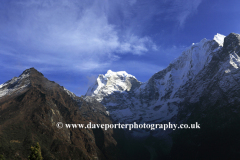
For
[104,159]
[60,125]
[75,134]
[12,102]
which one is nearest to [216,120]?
[104,159]

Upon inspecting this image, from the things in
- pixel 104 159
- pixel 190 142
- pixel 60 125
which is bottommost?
pixel 104 159

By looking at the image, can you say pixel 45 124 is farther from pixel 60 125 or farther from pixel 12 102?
pixel 12 102

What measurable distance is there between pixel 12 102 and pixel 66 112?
56507 millimetres

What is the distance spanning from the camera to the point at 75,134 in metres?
169

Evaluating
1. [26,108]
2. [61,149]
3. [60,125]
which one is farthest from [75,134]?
[26,108]

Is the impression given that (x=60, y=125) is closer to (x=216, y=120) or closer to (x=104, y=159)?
(x=104, y=159)

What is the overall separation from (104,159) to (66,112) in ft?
212

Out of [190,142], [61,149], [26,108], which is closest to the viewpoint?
[61,149]

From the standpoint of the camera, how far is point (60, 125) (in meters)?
158

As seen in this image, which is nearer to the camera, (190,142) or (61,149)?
(61,149)

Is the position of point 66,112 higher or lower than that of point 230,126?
higher

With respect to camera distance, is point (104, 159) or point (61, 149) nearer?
point (61, 149)

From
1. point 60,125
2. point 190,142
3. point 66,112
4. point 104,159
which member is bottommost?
point 104,159

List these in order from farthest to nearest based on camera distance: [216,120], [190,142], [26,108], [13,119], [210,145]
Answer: [190,142] < [216,120] < [210,145] < [26,108] < [13,119]
